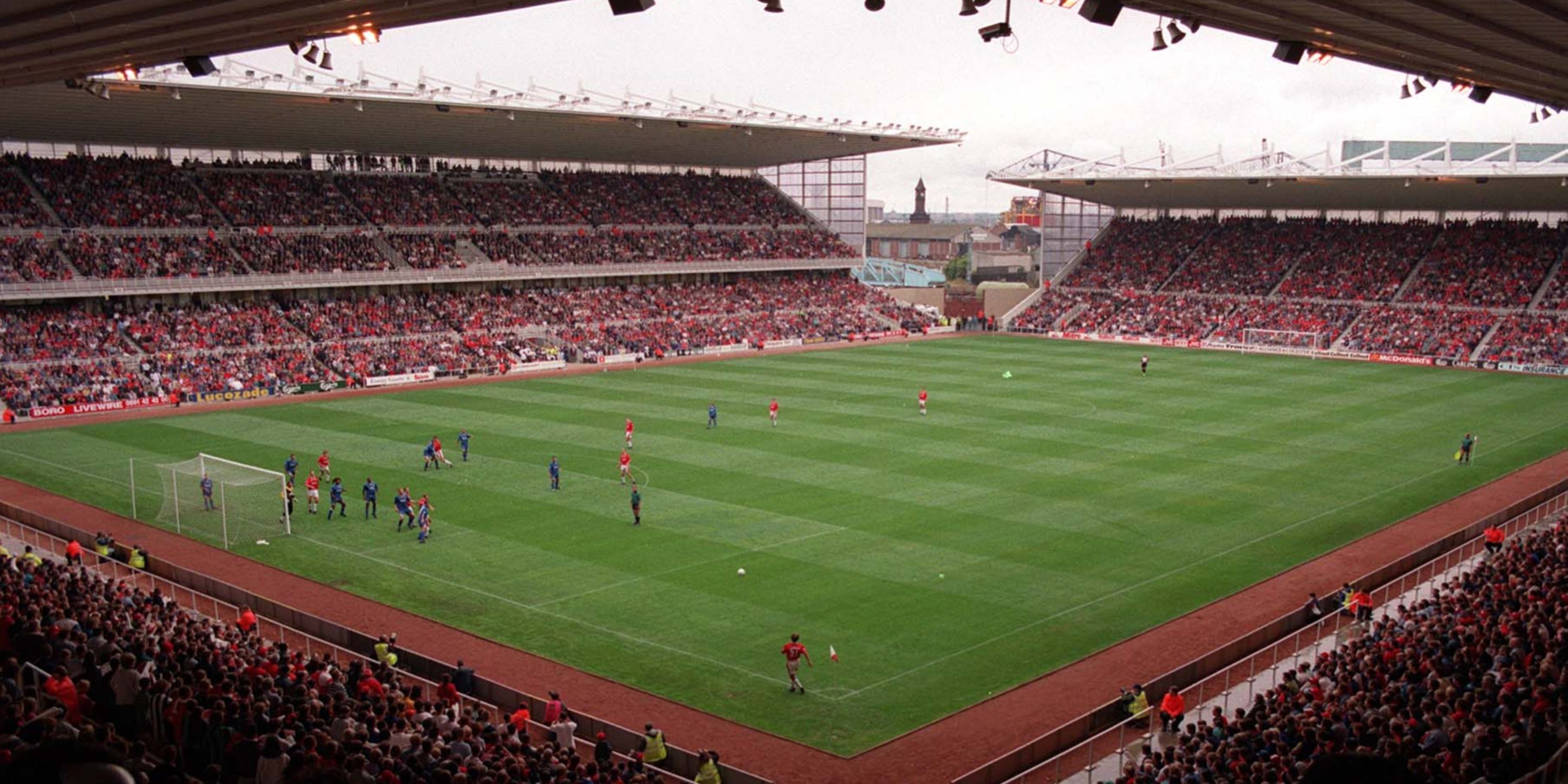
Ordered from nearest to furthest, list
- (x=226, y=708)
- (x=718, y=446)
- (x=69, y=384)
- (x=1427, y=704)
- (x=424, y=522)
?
(x=226, y=708), (x=1427, y=704), (x=424, y=522), (x=718, y=446), (x=69, y=384)

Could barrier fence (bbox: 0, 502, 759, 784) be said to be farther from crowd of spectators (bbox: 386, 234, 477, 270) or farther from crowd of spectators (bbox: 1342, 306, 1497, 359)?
crowd of spectators (bbox: 1342, 306, 1497, 359)

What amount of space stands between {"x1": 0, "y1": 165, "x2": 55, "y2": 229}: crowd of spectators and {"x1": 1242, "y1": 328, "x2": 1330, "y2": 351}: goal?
6526 centimetres

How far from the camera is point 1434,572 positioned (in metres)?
24.9

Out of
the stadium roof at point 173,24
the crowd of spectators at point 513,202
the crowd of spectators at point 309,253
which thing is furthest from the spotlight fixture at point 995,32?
the crowd of spectators at point 513,202

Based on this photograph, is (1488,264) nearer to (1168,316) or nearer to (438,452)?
(1168,316)

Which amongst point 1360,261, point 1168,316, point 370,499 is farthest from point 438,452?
point 1360,261

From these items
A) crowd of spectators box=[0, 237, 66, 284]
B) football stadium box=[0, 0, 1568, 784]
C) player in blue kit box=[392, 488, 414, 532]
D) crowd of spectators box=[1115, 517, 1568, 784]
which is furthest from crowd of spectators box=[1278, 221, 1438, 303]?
crowd of spectators box=[0, 237, 66, 284]

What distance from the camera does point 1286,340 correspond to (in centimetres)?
7219

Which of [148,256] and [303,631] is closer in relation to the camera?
→ [303,631]

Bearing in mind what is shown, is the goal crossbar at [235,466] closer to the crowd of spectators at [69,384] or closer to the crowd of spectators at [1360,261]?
the crowd of spectators at [69,384]

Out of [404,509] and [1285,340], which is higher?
[1285,340]

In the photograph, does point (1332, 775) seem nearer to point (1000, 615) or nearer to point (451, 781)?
point (451, 781)

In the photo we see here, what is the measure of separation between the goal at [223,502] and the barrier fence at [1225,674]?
20307mm

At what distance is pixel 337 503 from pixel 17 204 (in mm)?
35216
